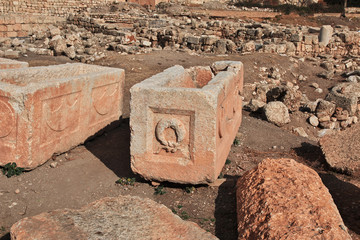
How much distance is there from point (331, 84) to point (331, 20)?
1725cm

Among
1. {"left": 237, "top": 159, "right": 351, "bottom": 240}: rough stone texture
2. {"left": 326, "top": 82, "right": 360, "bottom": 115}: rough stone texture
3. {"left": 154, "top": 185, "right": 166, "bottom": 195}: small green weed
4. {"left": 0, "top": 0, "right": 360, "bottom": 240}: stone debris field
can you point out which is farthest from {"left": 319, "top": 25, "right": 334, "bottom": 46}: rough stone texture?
{"left": 154, "top": 185, "right": 166, "bottom": 195}: small green weed

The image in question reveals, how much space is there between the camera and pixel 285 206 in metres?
3.10

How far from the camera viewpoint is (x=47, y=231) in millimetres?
2609

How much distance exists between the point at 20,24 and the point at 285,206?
1770cm

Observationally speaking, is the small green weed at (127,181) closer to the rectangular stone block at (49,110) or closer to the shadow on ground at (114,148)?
the shadow on ground at (114,148)

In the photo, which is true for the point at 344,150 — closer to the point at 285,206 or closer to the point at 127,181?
the point at 285,206

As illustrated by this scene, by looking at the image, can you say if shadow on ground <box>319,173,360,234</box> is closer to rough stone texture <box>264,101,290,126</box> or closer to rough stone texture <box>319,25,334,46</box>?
rough stone texture <box>264,101,290,126</box>

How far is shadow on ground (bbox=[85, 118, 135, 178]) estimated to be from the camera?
16.5 feet

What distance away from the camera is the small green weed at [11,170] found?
14.6 ft

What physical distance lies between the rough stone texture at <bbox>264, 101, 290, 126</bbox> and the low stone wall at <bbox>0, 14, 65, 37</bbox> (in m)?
13.1

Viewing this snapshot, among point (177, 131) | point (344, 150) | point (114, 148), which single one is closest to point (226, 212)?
point (177, 131)

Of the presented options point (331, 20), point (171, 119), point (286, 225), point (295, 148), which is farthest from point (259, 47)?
point (331, 20)

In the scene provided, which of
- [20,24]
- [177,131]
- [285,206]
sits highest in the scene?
[20,24]

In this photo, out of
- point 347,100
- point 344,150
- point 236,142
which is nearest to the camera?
point 344,150
